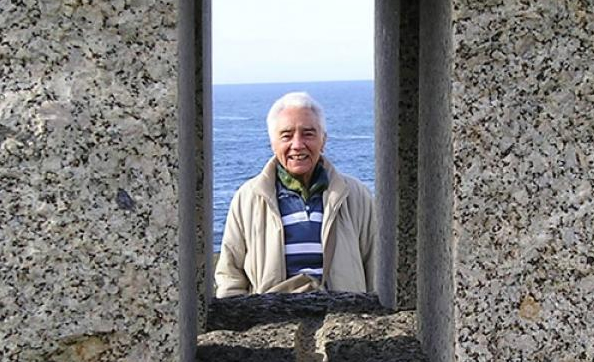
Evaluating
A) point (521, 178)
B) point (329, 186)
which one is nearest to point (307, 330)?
point (521, 178)

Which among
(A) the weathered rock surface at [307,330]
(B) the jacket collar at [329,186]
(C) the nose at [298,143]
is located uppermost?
(C) the nose at [298,143]

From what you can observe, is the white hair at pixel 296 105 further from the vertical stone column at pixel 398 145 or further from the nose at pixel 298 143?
the vertical stone column at pixel 398 145

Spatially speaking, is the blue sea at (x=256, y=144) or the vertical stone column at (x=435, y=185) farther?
the blue sea at (x=256, y=144)

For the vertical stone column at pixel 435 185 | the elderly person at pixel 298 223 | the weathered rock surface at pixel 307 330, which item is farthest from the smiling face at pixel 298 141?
the vertical stone column at pixel 435 185

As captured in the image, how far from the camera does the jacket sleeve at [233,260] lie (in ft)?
16.2

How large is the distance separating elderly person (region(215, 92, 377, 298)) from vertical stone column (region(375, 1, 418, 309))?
1.11 meters

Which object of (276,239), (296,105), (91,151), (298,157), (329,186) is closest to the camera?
(91,151)

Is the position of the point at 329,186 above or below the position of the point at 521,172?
below

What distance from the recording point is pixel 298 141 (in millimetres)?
5633

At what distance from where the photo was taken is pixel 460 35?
227cm

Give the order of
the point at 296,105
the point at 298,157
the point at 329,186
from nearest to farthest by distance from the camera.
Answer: the point at 329,186
the point at 298,157
the point at 296,105

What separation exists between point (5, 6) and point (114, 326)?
0.64 meters

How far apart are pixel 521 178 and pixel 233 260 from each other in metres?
3.01

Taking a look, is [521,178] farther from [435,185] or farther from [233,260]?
[233,260]
